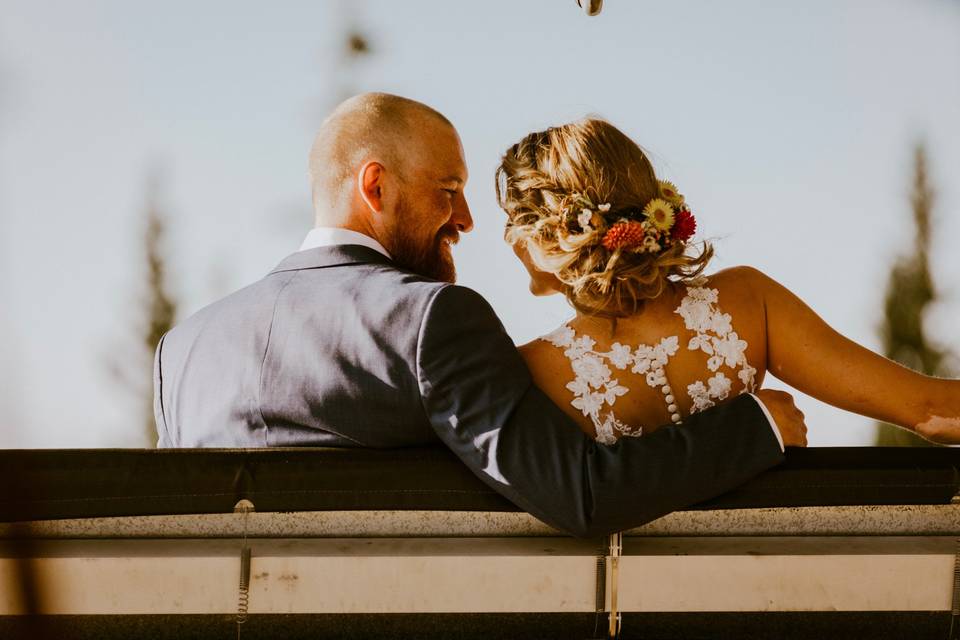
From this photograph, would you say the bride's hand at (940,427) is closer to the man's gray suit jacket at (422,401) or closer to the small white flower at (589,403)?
the man's gray suit jacket at (422,401)

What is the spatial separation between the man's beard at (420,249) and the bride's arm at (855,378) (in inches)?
37.2

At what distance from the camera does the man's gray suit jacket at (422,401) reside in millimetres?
1629

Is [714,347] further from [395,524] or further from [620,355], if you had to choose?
[395,524]

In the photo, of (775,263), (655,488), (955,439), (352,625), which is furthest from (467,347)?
(775,263)

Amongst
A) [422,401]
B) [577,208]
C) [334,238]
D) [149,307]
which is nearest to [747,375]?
[577,208]

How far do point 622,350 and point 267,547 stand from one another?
88 cm

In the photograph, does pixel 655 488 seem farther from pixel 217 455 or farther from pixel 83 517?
pixel 83 517

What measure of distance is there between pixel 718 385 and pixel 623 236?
0.39 metres

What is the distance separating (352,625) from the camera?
5.62ft

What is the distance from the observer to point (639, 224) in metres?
2.13

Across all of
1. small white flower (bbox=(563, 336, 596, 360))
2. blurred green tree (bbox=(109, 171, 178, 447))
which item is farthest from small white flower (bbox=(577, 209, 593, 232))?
blurred green tree (bbox=(109, 171, 178, 447))

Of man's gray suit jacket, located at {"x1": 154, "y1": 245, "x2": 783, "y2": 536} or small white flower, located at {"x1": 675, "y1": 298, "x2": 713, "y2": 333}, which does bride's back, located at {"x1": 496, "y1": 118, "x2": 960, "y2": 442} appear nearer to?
small white flower, located at {"x1": 675, "y1": 298, "x2": 713, "y2": 333}

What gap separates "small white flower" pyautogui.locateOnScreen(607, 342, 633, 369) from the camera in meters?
2.10

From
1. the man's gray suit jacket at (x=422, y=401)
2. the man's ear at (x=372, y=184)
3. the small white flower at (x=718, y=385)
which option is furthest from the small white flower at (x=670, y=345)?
the man's ear at (x=372, y=184)
